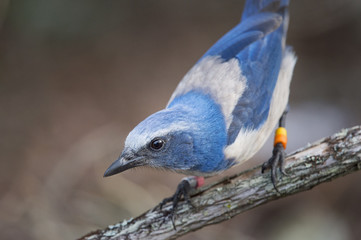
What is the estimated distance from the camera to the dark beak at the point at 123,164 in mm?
3787

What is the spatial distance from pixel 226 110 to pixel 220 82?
37 cm

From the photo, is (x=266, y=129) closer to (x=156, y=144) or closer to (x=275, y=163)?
(x=275, y=163)

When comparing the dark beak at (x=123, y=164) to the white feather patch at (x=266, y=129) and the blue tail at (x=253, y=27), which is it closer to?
the white feather patch at (x=266, y=129)

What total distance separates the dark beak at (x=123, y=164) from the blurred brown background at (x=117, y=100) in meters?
2.58

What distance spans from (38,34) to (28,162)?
2.38 metres

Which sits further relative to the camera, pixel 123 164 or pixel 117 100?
pixel 117 100

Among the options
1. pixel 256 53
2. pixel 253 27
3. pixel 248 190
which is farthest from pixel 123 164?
pixel 253 27

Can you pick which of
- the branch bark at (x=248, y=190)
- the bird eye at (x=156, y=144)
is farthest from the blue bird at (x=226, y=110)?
the branch bark at (x=248, y=190)

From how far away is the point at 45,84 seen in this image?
27.2ft

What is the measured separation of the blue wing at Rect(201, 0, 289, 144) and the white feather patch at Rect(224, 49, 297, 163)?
0.07 meters

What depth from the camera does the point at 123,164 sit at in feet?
12.5

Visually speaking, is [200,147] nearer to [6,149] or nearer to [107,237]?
[107,237]

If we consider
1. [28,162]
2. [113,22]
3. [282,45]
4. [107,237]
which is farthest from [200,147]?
[113,22]

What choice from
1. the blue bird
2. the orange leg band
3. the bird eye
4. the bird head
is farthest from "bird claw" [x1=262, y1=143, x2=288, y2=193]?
the bird eye
